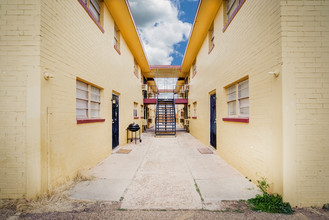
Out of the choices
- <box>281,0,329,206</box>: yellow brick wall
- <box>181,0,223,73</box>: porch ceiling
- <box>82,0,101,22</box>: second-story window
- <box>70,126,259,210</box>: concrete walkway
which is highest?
<box>181,0,223,73</box>: porch ceiling

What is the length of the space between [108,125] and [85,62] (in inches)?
102

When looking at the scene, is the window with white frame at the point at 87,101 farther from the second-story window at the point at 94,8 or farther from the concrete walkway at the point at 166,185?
the second-story window at the point at 94,8

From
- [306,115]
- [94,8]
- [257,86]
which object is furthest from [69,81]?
[306,115]

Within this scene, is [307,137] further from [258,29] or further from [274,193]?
[258,29]

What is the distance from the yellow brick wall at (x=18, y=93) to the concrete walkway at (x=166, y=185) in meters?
1.13

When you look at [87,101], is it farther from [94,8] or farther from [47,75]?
[94,8]

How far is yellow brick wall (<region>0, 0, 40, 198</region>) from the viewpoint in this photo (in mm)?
2709

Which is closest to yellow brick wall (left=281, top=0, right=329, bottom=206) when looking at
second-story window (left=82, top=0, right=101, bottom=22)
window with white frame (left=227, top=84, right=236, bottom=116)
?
window with white frame (left=227, top=84, right=236, bottom=116)

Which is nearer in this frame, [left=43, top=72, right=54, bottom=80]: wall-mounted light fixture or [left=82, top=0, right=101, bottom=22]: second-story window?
[left=43, top=72, right=54, bottom=80]: wall-mounted light fixture

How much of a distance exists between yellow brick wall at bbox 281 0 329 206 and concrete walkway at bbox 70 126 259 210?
881 millimetres

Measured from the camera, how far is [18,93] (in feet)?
8.98

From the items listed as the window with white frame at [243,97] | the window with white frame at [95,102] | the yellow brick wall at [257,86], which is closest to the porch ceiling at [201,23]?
the yellow brick wall at [257,86]

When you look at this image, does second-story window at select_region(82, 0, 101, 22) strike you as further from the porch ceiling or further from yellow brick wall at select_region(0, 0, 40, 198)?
the porch ceiling

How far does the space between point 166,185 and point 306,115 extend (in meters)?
3.15
